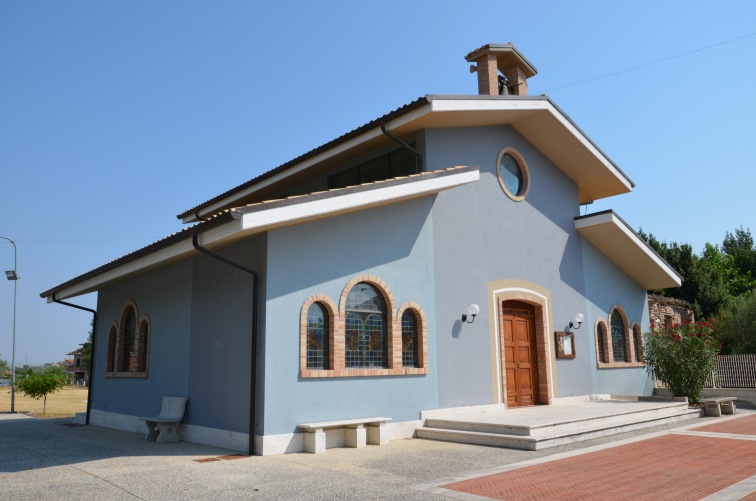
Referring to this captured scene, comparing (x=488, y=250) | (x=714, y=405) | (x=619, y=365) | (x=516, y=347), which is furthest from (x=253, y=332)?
(x=714, y=405)

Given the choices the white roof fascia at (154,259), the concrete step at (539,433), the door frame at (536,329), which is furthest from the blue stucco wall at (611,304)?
the white roof fascia at (154,259)

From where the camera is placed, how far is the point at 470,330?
12188mm

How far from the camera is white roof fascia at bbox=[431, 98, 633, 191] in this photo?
1149 centimetres

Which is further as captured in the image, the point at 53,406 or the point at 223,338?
the point at 53,406

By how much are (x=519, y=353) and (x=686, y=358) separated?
4324mm

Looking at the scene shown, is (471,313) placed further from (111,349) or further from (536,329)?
(111,349)

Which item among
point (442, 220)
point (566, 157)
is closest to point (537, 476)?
Answer: point (442, 220)

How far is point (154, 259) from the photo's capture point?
1055cm

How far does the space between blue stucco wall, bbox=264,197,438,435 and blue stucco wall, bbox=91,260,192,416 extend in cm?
289

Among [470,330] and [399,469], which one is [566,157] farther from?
[399,469]

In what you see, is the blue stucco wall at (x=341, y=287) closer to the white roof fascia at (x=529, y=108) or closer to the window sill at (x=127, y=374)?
the white roof fascia at (x=529, y=108)

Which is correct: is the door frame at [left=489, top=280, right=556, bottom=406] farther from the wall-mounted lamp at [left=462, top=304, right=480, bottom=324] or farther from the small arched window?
the small arched window

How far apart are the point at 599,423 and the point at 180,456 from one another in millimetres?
7231

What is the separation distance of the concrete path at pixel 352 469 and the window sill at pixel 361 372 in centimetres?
119
